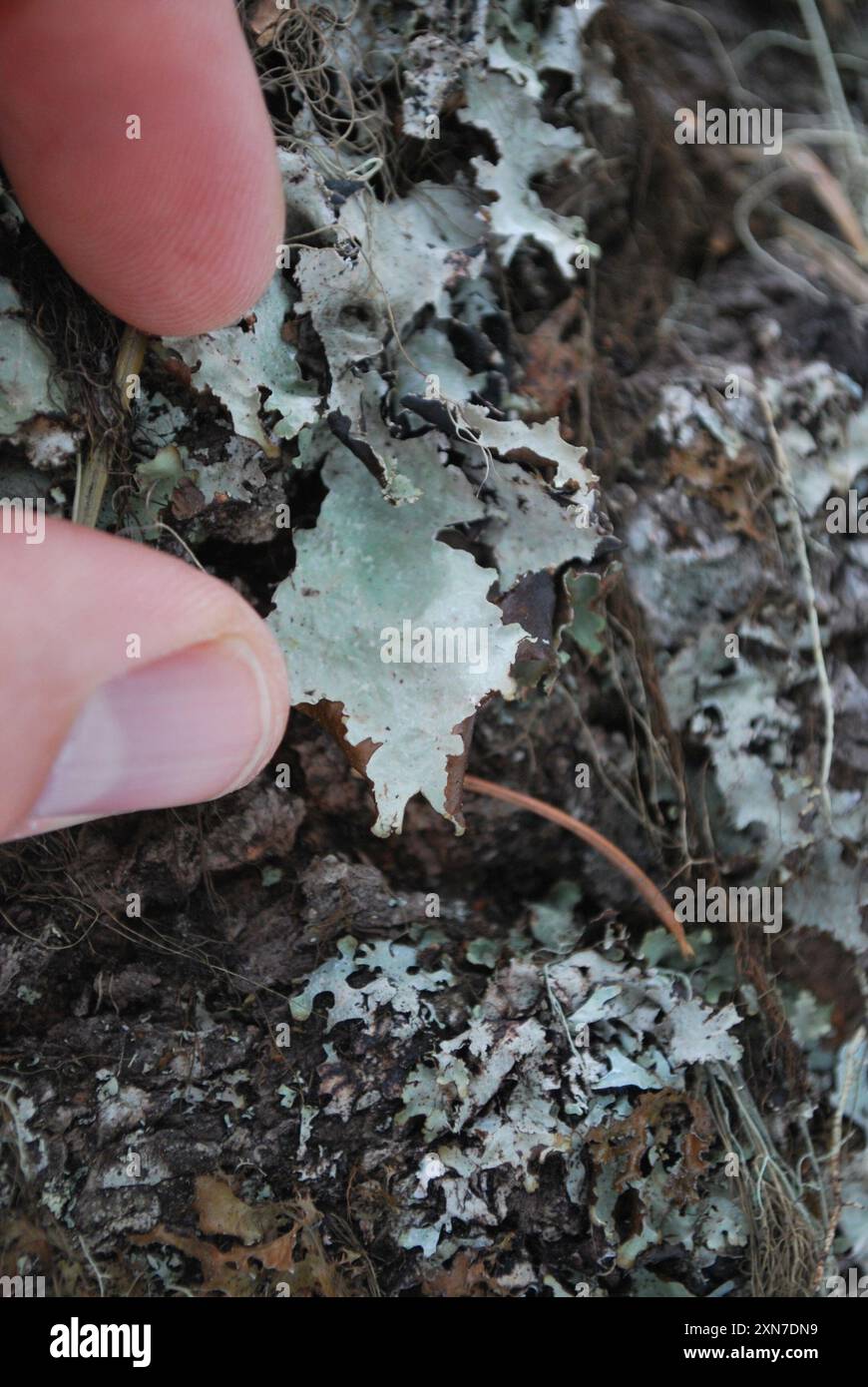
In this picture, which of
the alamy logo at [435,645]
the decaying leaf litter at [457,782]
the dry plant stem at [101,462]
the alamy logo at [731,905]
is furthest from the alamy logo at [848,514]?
the dry plant stem at [101,462]

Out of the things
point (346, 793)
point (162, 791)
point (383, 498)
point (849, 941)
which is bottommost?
point (849, 941)

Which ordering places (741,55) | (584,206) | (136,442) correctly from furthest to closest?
(741,55), (584,206), (136,442)

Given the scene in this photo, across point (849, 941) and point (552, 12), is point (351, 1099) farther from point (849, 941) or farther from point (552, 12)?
point (552, 12)

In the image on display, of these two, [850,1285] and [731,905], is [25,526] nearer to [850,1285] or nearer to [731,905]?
[731,905]

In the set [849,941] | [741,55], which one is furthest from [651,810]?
[741,55]

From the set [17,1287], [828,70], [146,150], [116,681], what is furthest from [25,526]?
[828,70]

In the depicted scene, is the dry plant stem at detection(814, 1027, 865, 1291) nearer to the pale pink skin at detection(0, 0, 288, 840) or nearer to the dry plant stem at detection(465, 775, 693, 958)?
the dry plant stem at detection(465, 775, 693, 958)
